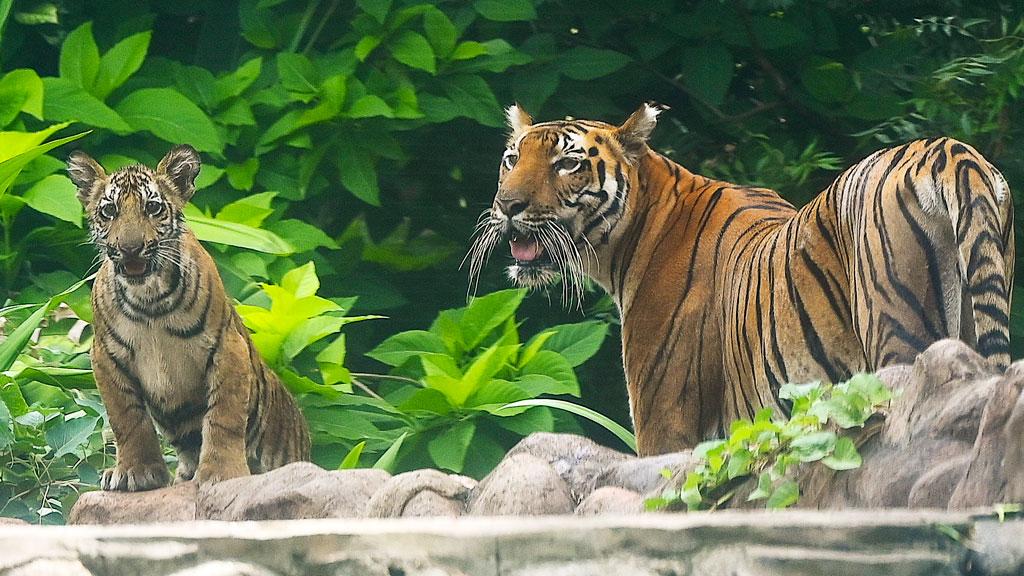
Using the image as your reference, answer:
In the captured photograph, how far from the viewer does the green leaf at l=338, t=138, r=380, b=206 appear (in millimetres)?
5504

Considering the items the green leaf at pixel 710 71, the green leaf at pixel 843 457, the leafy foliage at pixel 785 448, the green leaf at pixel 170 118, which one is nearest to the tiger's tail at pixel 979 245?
the leafy foliage at pixel 785 448

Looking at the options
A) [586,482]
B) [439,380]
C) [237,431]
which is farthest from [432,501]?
[439,380]

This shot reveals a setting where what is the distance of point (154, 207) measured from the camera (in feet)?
11.3

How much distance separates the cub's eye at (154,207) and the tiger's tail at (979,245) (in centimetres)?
188

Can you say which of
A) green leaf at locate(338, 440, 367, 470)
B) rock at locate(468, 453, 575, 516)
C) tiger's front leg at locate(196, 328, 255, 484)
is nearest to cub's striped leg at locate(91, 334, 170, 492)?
tiger's front leg at locate(196, 328, 255, 484)

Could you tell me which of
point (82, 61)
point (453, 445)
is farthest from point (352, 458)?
point (82, 61)

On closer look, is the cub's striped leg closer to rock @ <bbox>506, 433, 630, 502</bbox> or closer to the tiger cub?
the tiger cub

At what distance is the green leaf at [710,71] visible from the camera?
18.5ft

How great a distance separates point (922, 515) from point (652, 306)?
1781 millimetres

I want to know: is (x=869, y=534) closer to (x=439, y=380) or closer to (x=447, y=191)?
(x=439, y=380)

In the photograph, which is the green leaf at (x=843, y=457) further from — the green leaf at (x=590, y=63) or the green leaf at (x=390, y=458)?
the green leaf at (x=590, y=63)

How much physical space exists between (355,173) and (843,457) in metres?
3.45

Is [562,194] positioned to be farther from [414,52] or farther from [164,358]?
[414,52]

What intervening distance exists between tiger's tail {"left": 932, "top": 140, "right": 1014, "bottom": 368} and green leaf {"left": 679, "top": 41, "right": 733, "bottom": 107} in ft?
8.86
